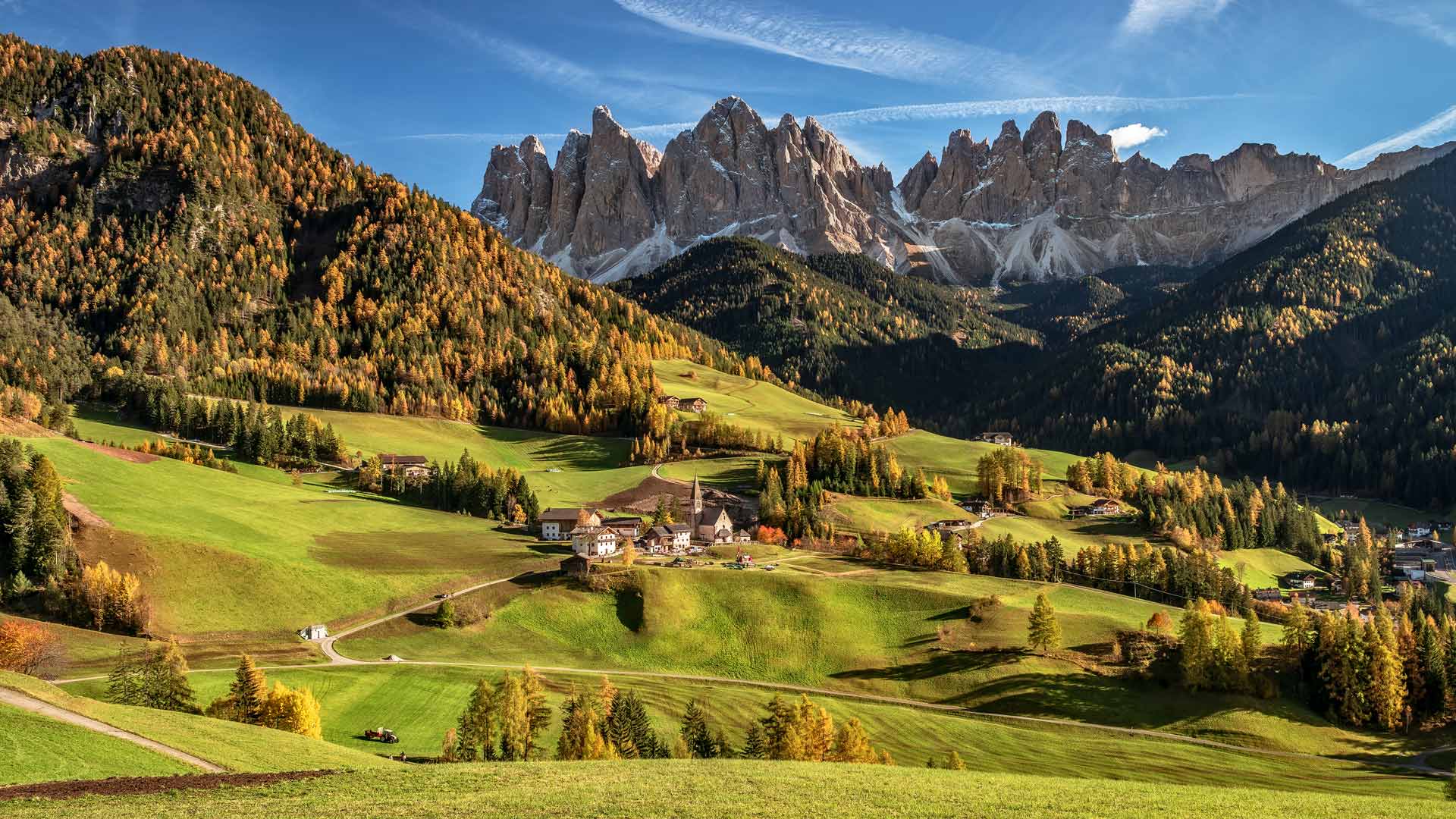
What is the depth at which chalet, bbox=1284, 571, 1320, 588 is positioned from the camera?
14688cm

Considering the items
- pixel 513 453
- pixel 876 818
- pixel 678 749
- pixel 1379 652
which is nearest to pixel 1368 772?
pixel 1379 652

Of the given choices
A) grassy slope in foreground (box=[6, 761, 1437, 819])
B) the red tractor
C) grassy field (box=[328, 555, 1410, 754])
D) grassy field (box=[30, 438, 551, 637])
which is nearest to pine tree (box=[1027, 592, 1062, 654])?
grassy field (box=[328, 555, 1410, 754])

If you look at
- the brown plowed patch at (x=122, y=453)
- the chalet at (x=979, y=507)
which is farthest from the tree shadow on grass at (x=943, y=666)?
the brown plowed patch at (x=122, y=453)

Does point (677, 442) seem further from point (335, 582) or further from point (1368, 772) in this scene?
point (1368, 772)

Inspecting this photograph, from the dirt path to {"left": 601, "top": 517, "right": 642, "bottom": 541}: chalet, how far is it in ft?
284

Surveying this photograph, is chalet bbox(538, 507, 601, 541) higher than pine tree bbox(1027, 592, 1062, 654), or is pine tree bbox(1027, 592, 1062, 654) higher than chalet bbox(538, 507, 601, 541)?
chalet bbox(538, 507, 601, 541)

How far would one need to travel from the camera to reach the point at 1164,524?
15562 centimetres

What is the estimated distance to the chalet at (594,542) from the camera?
11888 centimetres

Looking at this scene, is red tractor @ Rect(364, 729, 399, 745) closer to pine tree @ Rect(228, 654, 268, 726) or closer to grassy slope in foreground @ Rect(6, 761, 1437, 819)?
pine tree @ Rect(228, 654, 268, 726)

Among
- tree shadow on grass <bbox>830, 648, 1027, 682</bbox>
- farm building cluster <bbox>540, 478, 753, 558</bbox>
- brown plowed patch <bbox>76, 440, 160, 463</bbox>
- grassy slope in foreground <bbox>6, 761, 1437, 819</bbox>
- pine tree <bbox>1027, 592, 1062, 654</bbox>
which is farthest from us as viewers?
brown plowed patch <bbox>76, 440, 160, 463</bbox>

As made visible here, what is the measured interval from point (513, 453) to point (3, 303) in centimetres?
11660

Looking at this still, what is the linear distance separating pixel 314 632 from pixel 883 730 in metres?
56.0

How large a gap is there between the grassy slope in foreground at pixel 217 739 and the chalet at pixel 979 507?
12482cm

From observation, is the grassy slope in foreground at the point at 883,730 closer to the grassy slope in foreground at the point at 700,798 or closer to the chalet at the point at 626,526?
the grassy slope in foreground at the point at 700,798
